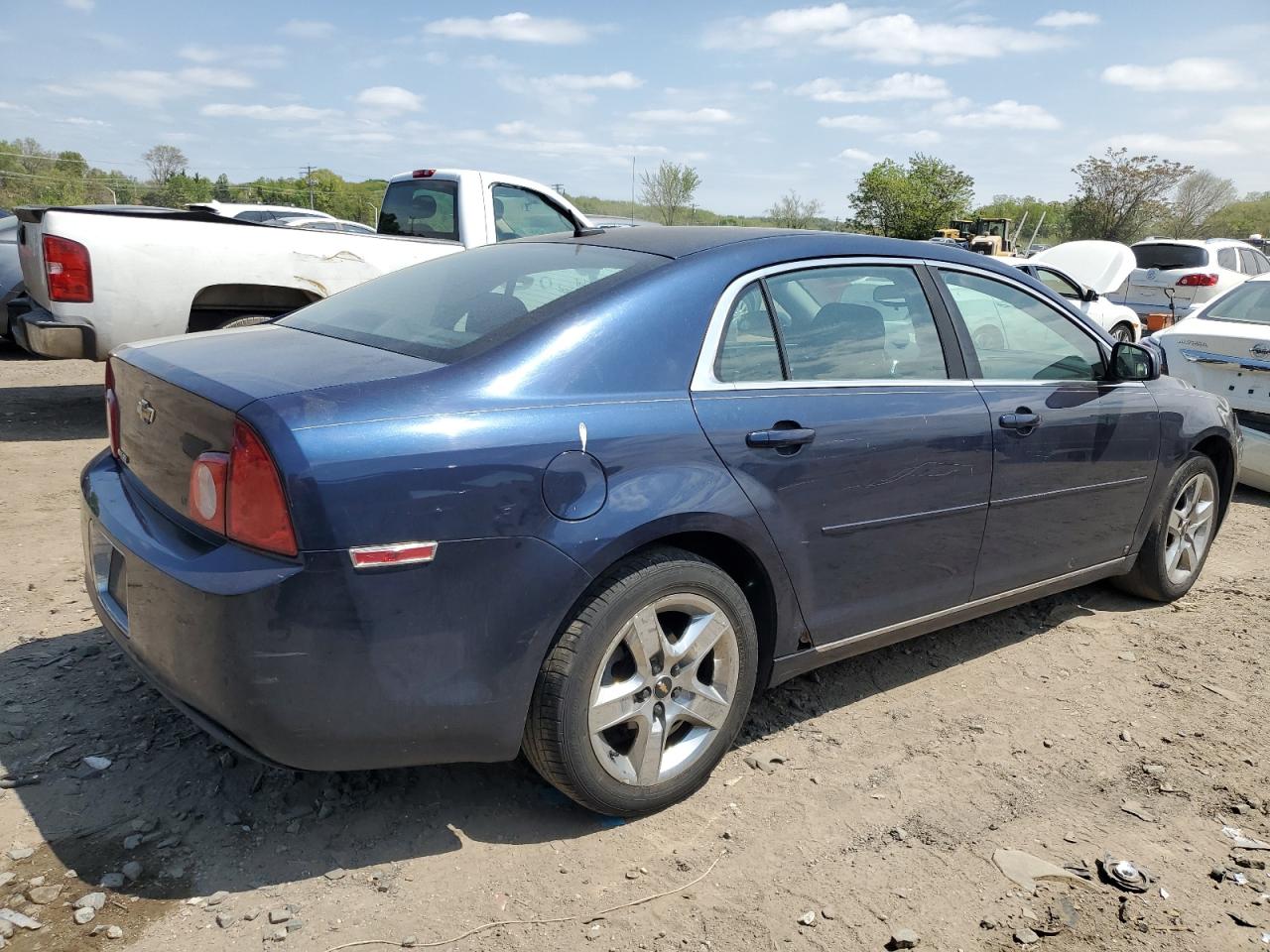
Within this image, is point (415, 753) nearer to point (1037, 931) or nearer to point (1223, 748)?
point (1037, 931)

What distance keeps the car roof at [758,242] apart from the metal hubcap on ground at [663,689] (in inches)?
44.1

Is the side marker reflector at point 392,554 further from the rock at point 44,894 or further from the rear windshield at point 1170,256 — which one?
the rear windshield at point 1170,256

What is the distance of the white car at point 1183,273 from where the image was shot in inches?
583

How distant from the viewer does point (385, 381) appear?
2.44 meters

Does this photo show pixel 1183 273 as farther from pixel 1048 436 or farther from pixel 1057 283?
pixel 1048 436

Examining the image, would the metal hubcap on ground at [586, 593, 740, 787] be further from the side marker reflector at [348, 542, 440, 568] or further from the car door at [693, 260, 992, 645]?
the side marker reflector at [348, 542, 440, 568]

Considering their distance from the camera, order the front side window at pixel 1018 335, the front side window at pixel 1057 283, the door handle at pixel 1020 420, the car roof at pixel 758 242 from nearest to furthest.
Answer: the car roof at pixel 758 242
the door handle at pixel 1020 420
the front side window at pixel 1018 335
the front side window at pixel 1057 283

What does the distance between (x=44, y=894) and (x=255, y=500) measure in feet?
3.64

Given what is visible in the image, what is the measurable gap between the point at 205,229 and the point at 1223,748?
6.50m

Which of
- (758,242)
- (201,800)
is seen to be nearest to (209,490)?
(201,800)

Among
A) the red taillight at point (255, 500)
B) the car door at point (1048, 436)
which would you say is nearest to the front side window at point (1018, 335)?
the car door at point (1048, 436)

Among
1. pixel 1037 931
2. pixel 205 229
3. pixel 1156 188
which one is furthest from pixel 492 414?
pixel 1156 188

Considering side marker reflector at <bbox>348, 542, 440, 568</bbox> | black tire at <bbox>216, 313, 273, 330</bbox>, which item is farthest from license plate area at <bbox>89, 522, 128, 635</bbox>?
black tire at <bbox>216, 313, 273, 330</bbox>

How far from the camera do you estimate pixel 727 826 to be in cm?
283
